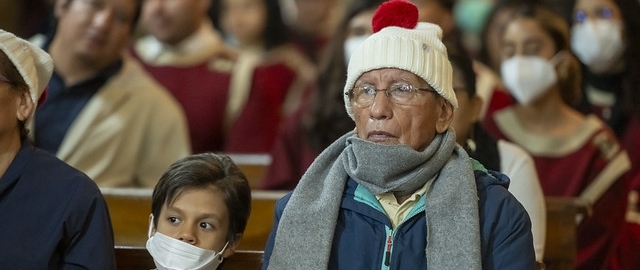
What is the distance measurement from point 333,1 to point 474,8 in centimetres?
115

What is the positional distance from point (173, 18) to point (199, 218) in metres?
4.16

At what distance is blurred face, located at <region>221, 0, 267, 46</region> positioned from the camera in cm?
971

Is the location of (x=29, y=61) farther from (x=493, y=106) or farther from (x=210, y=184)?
(x=493, y=106)

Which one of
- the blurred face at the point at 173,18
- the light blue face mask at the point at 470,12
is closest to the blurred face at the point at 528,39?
the blurred face at the point at 173,18

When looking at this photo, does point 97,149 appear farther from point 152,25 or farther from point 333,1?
point 333,1

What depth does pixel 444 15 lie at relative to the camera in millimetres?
6684

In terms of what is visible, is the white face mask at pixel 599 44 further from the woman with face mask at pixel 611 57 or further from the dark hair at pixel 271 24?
the dark hair at pixel 271 24

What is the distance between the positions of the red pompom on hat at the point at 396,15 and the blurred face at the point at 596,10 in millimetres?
3497

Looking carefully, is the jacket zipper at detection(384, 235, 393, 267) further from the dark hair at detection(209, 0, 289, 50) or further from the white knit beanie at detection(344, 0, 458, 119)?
the dark hair at detection(209, 0, 289, 50)

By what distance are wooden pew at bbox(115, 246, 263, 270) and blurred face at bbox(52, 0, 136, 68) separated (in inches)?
86.9

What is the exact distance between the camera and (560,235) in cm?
515

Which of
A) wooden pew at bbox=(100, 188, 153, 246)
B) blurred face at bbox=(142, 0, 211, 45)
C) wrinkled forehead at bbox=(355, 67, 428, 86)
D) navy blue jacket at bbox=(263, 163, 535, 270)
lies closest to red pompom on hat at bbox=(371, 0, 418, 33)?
wrinkled forehead at bbox=(355, 67, 428, 86)

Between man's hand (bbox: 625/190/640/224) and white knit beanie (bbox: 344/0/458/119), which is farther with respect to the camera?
man's hand (bbox: 625/190/640/224)

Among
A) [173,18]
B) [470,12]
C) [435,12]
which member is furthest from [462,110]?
[470,12]
